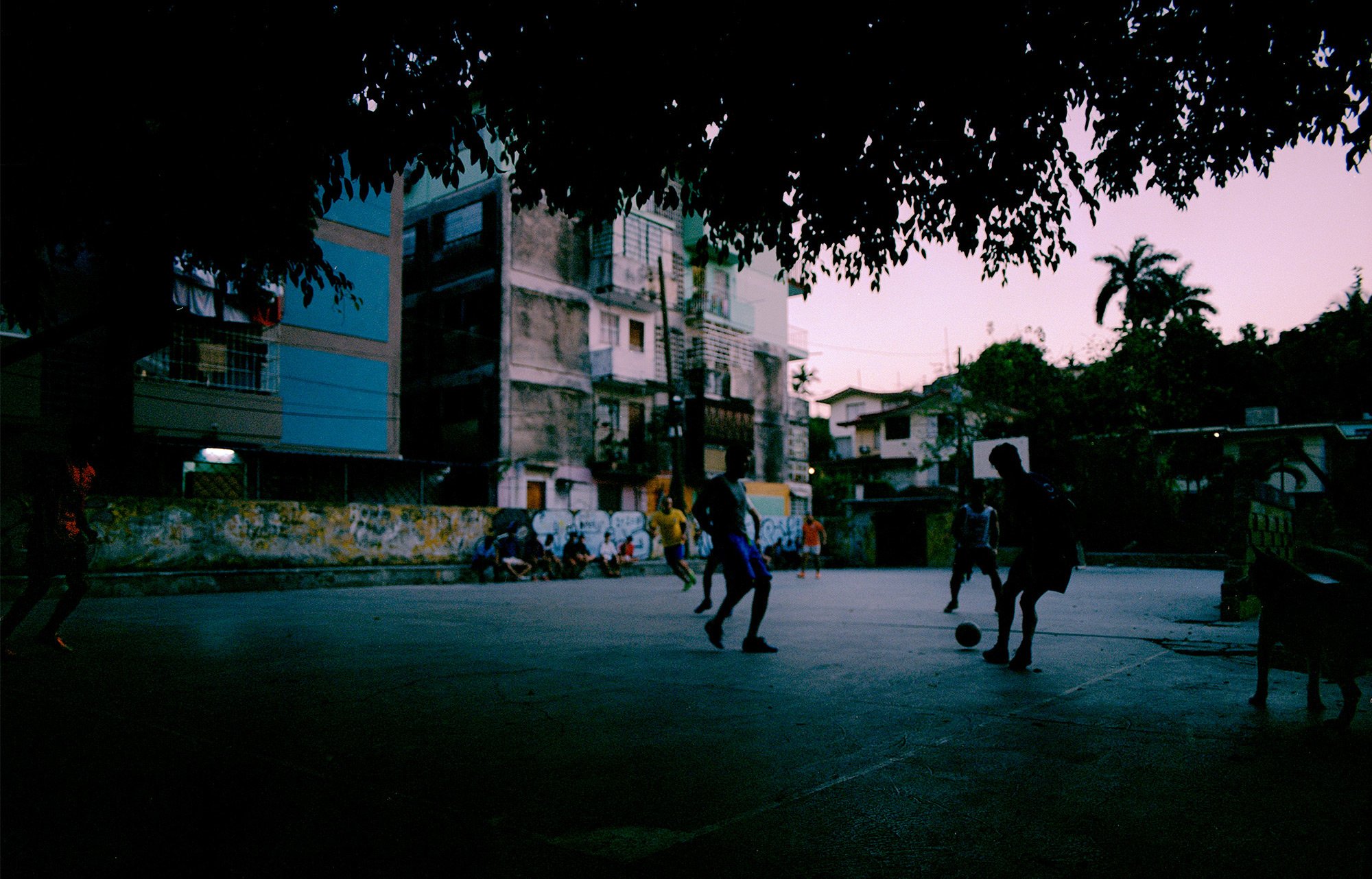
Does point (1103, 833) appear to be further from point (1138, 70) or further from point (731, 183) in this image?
point (1138, 70)

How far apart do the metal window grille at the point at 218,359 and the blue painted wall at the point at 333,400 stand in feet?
2.21

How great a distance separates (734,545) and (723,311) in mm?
31002

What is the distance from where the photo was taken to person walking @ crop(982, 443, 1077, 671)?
20.3ft

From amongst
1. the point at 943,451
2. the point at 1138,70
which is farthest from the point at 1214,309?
the point at 1138,70

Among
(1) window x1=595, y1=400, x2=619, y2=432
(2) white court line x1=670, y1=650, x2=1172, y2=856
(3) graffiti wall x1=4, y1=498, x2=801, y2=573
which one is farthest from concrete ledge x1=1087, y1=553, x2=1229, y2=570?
(2) white court line x1=670, y1=650, x2=1172, y2=856

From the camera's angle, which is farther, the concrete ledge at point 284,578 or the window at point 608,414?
the window at point 608,414

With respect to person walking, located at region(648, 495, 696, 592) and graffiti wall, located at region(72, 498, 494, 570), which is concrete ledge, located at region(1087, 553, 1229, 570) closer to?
person walking, located at region(648, 495, 696, 592)

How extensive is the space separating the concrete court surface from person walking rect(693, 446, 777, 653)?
301 millimetres

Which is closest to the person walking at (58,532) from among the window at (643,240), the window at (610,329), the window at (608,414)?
the window at (608,414)

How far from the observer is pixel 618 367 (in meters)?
32.6

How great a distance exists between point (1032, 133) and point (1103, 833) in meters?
4.03

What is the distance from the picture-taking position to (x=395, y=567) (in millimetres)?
20516

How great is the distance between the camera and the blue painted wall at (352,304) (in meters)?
24.5

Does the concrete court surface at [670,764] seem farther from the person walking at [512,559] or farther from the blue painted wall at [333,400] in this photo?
the blue painted wall at [333,400]
